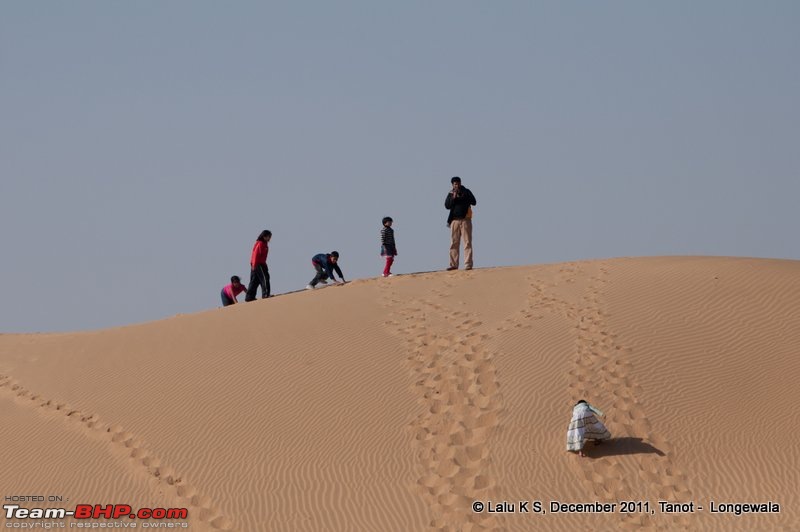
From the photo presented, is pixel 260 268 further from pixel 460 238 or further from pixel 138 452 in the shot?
pixel 138 452

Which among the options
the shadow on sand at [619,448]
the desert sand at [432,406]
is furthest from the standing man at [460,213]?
the shadow on sand at [619,448]

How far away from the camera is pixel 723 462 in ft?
41.8

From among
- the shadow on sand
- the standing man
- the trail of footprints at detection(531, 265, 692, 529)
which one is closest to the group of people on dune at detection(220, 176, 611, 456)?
the standing man

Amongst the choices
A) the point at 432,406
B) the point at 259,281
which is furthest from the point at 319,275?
the point at 432,406

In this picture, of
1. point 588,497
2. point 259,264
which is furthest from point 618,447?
point 259,264

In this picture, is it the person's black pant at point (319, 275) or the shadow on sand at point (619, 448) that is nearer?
the shadow on sand at point (619, 448)

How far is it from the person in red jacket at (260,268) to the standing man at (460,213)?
349cm

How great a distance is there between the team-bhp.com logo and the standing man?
32.0 ft

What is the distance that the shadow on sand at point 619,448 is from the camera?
41.9 feet

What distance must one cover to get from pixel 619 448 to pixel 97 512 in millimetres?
6198

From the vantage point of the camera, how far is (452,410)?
45.5ft

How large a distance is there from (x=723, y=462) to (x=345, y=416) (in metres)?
4.85

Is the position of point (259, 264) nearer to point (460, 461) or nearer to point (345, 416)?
point (345, 416)

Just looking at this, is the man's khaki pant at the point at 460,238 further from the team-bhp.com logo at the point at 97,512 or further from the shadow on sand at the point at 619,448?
the team-bhp.com logo at the point at 97,512
